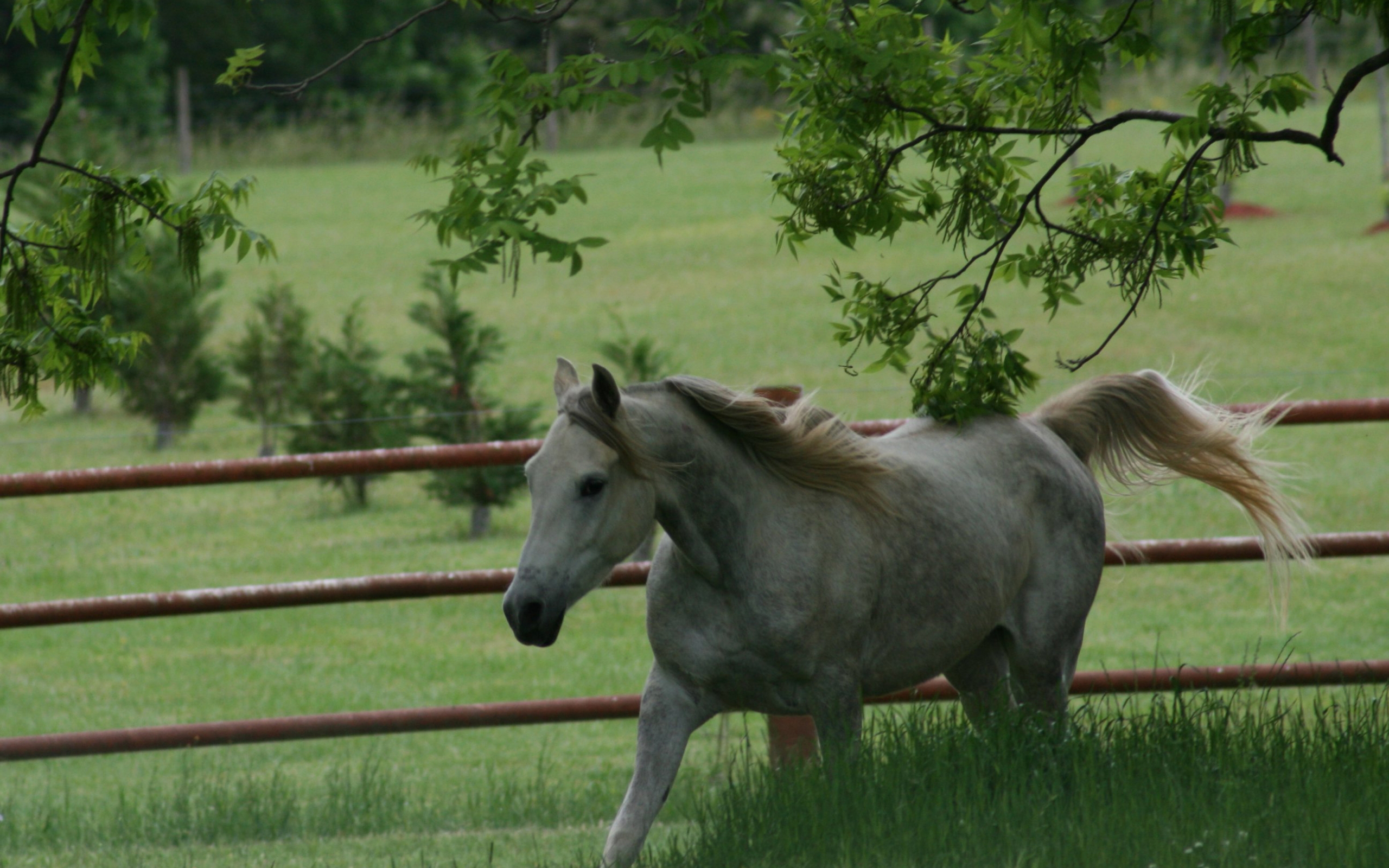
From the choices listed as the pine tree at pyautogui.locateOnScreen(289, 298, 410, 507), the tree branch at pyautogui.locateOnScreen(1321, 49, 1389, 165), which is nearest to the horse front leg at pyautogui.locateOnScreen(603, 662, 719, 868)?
the tree branch at pyautogui.locateOnScreen(1321, 49, 1389, 165)

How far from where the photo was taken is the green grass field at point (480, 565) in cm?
524

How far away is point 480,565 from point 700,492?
7921 mm

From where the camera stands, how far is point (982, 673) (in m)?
4.60

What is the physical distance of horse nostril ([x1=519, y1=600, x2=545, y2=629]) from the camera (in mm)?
3305

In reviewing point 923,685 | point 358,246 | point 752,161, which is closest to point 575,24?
point 752,161

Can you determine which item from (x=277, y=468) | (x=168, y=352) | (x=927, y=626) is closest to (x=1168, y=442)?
(x=927, y=626)

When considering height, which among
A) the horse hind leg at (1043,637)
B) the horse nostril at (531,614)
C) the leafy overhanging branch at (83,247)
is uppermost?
the leafy overhanging branch at (83,247)

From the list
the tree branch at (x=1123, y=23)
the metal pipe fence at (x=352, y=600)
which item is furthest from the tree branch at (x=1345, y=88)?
the metal pipe fence at (x=352, y=600)

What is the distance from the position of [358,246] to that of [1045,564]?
74.8ft

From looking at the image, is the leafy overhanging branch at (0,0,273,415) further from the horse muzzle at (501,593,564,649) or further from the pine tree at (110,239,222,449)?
the pine tree at (110,239,222,449)

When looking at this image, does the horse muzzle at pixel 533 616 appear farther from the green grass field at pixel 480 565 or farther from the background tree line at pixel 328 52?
the background tree line at pixel 328 52

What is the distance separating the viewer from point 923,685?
549 centimetres

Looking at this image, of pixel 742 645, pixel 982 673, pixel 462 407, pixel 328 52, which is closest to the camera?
pixel 742 645

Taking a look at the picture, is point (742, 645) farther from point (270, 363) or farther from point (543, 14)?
point (270, 363)
